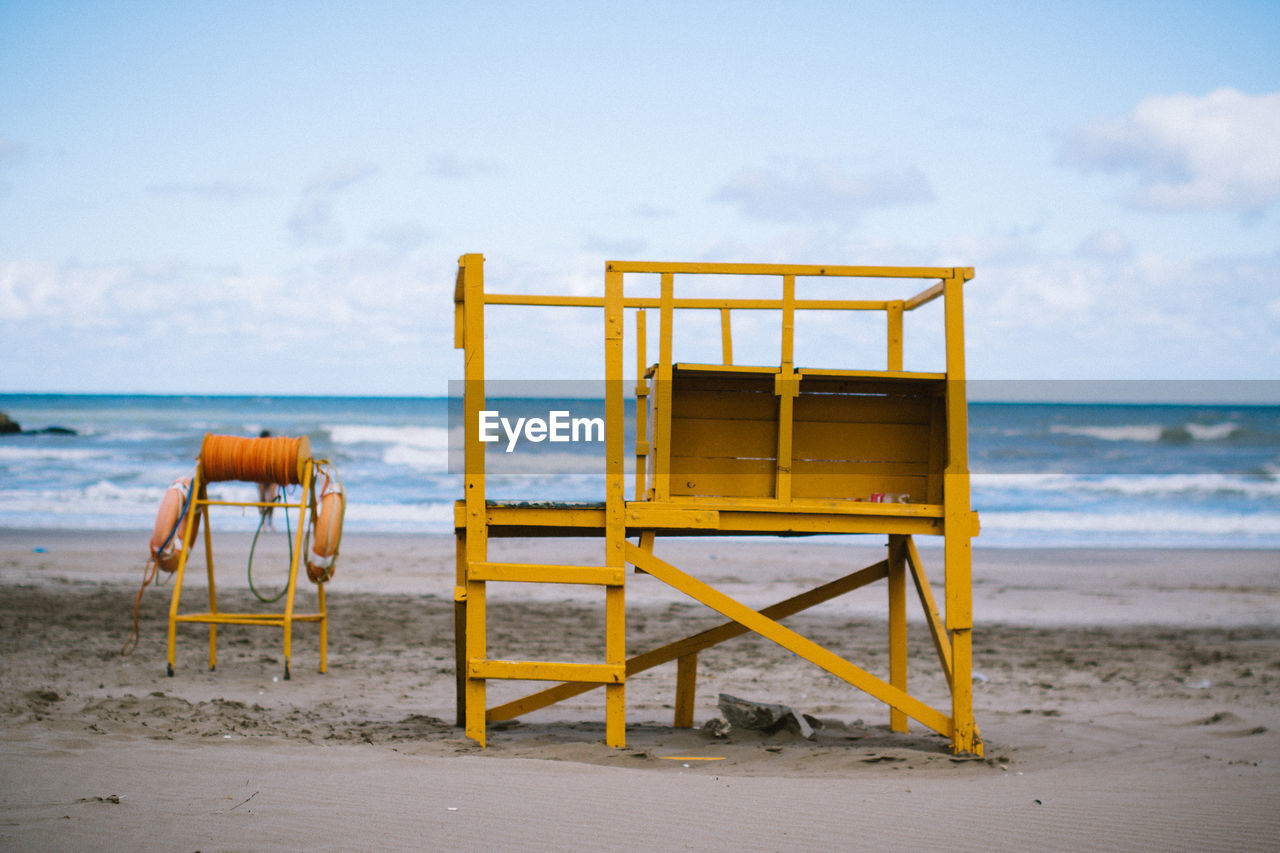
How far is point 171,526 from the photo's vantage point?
8688 millimetres

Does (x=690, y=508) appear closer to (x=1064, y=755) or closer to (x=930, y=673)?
(x=1064, y=755)

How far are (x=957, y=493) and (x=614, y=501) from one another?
187cm

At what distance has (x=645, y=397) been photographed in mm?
6680

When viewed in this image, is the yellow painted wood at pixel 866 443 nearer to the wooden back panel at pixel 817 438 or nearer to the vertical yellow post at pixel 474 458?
the wooden back panel at pixel 817 438

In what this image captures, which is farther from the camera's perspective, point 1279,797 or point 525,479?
point 525,479

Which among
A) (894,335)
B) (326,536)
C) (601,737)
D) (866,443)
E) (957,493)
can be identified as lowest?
(601,737)

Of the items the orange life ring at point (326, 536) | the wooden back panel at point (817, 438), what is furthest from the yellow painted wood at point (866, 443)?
the orange life ring at point (326, 536)

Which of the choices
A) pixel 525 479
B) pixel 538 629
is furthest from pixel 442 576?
Result: pixel 525 479

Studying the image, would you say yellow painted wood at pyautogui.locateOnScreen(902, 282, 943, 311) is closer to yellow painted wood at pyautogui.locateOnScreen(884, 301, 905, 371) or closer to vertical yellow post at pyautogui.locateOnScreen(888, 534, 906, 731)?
yellow painted wood at pyautogui.locateOnScreen(884, 301, 905, 371)

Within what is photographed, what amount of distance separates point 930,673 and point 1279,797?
12.8 ft

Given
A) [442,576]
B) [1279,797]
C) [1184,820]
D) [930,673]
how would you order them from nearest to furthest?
[1184,820] < [1279,797] < [930,673] < [442,576]

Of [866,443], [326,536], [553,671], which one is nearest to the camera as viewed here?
[553,671]

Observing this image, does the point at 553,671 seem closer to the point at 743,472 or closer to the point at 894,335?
the point at 743,472

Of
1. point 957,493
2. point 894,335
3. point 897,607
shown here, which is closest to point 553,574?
point 957,493
